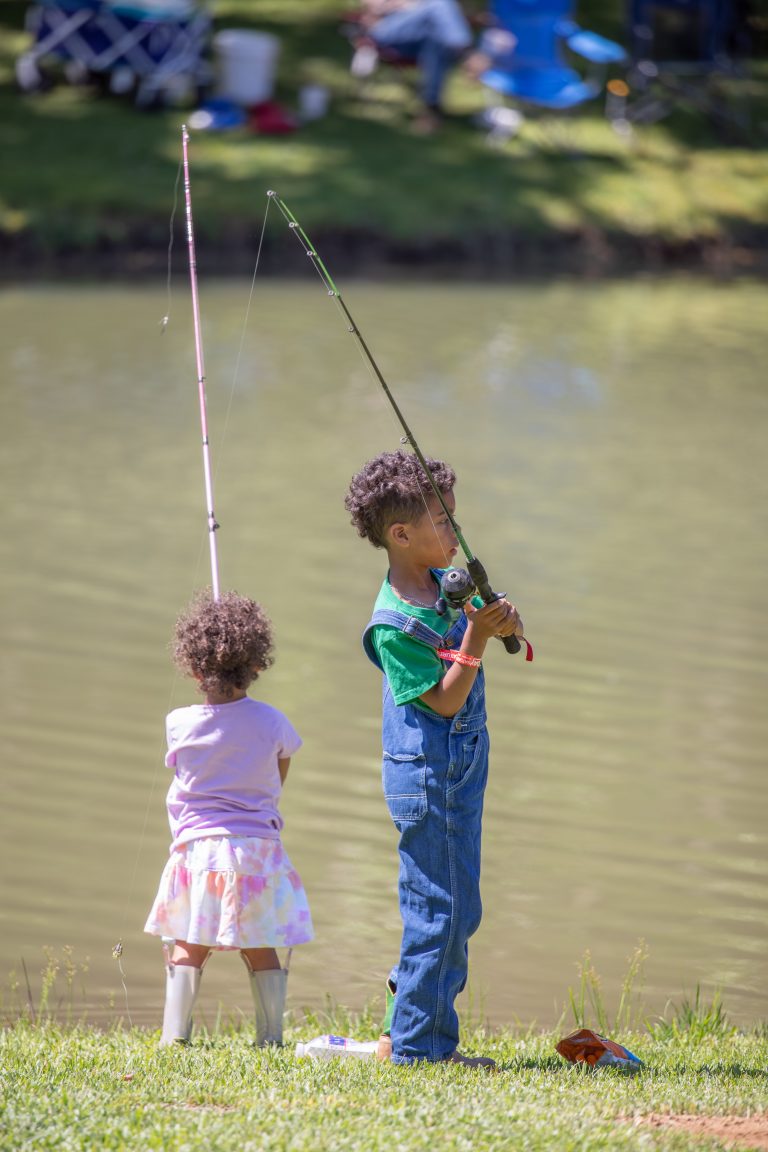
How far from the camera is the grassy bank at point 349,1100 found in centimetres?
271

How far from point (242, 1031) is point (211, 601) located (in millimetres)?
1026

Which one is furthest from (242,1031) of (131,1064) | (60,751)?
(60,751)

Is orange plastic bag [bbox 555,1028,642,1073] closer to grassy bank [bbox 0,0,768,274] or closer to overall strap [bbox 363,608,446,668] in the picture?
overall strap [bbox 363,608,446,668]

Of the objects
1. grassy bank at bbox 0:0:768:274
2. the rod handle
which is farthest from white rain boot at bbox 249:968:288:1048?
grassy bank at bbox 0:0:768:274

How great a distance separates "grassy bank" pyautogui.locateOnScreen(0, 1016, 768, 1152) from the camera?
8.89 ft

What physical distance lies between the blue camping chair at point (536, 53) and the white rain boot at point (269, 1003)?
50.6 ft

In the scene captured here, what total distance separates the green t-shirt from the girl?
0.35 metres

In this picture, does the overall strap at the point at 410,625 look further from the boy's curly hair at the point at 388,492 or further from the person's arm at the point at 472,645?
the boy's curly hair at the point at 388,492

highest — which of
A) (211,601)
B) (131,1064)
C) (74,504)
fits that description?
(211,601)

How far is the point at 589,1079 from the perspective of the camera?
3.24 meters

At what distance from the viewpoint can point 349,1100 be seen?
2947 millimetres

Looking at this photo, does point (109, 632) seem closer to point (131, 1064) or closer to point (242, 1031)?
point (242, 1031)

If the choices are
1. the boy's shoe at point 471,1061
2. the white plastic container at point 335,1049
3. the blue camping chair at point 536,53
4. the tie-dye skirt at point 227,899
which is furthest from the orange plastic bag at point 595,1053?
the blue camping chair at point 536,53

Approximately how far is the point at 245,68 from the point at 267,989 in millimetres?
15918
